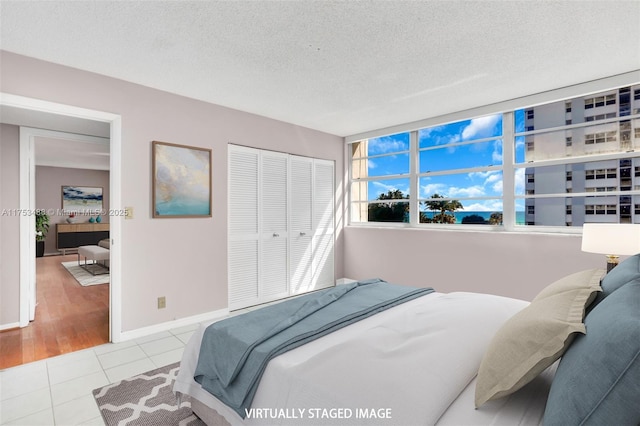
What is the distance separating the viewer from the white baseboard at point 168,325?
3238mm

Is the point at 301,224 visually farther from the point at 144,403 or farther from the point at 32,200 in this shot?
the point at 32,200

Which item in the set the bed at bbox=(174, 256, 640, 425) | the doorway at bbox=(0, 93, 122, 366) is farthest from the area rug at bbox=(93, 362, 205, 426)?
the doorway at bbox=(0, 93, 122, 366)

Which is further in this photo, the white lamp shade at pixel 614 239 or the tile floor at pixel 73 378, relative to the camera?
the white lamp shade at pixel 614 239

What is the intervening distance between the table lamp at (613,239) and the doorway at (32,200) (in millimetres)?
4191

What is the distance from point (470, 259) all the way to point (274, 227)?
2.57 meters

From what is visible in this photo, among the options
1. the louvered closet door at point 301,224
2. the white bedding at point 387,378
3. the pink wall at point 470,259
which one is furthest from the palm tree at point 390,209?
the white bedding at point 387,378

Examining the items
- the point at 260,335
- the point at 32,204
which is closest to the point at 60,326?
the point at 32,204

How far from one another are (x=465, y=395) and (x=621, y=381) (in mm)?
533

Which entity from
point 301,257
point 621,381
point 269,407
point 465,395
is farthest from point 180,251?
point 621,381

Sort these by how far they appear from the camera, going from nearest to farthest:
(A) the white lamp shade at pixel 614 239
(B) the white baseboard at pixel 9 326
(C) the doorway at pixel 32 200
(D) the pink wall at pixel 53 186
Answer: (A) the white lamp shade at pixel 614 239, (C) the doorway at pixel 32 200, (B) the white baseboard at pixel 9 326, (D) the pink wall at pixel 53 186

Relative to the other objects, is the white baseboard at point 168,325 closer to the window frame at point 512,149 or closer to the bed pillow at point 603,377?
the window frame at point 512,149

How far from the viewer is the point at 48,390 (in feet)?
7.68

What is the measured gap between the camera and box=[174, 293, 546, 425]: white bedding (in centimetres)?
114

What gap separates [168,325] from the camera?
11.6ft
